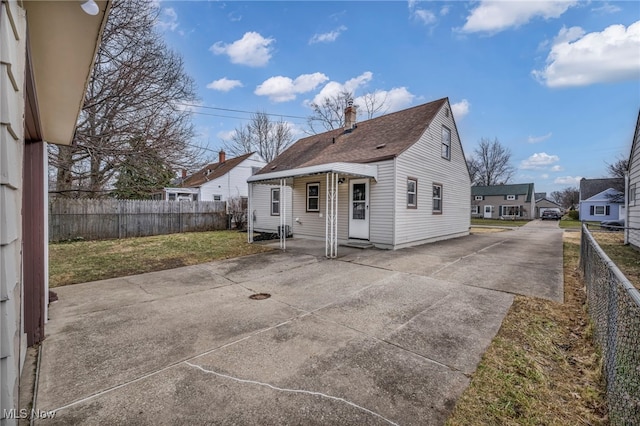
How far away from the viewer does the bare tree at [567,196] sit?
215 ft

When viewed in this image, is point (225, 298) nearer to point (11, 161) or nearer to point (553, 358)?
point (11, 161)

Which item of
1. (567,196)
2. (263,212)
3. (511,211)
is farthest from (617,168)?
(263,212)

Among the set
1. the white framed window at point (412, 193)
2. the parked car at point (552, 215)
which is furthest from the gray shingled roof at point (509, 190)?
the white framed window at point (412, 193)

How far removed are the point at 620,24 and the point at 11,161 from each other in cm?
1636

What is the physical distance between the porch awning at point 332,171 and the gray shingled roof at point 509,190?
1769 inches

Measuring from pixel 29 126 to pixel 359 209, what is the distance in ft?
29.0

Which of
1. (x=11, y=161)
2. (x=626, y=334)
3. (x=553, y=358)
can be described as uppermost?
(x=11, y=161)

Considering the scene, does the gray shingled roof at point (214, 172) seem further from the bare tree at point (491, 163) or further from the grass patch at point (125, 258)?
the bare tree at point (491, 163)

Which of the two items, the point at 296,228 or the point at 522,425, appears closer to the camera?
the point at 522,425

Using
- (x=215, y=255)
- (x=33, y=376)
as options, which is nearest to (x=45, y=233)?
(x=33, y=376)

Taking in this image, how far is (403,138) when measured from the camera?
1083 cm

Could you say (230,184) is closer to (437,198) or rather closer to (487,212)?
(437,198)

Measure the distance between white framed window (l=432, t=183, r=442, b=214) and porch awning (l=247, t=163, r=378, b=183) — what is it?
385 centimetres

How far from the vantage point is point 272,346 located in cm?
311
